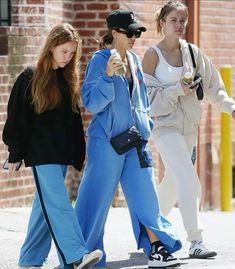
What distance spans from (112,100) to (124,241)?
75.6 inches

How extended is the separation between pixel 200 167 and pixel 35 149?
6.31m

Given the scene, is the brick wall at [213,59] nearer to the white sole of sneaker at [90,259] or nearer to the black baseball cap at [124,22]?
the black baseball cap at [124,22]

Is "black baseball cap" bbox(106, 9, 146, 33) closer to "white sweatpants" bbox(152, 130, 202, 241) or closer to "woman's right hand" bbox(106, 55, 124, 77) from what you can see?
"woman's right hand" bbox(106, 55, 124, 77)

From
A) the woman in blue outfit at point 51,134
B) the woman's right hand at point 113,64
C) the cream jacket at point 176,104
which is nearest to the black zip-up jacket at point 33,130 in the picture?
the woman in blue outfit at point 51,134

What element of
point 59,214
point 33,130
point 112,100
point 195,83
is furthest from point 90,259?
point 195,83

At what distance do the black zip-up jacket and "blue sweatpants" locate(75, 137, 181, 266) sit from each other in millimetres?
348

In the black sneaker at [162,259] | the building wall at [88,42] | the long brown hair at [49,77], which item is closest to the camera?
the long brown hair at [49,77]

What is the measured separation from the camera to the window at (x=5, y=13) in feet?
39.0

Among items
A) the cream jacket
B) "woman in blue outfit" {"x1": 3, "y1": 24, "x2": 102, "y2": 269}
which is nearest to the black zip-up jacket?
"woman in blue outfit" {"x1": 3, "y1": 24, "x2": 102, "y2": 269}

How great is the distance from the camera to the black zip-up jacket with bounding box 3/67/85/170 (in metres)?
7.74

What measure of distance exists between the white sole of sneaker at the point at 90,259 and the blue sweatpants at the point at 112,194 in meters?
0.45

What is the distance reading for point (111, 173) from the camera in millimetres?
8133

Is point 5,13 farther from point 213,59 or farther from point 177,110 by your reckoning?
point 177,110

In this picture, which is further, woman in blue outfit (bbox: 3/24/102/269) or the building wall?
the building wall
